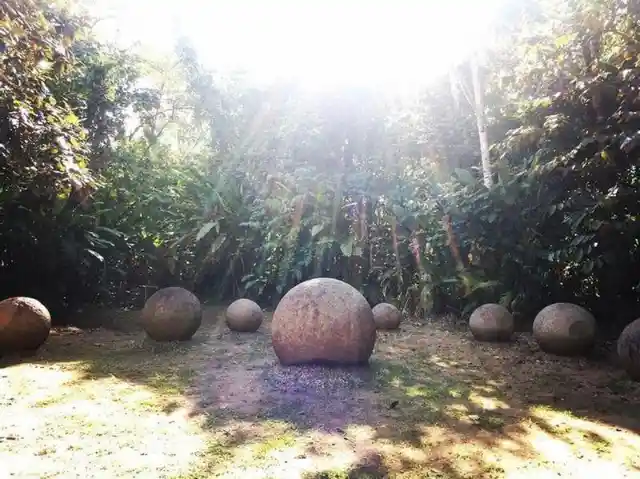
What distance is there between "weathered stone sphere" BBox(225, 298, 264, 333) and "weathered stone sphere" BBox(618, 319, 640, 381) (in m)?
5.55

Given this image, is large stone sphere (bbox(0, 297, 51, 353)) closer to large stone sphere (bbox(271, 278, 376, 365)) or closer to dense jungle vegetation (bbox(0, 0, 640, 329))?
dense jungle vegetation (bbox(0, 0, 640, 329))

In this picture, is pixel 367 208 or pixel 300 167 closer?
pixel 367 208

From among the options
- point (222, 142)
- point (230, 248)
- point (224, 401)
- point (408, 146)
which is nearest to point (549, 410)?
point (224, 401)

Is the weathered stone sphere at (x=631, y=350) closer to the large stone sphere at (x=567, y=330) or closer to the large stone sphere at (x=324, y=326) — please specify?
the large stone sphere at (x=567, y=330)

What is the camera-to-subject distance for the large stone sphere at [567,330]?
6.86 metres

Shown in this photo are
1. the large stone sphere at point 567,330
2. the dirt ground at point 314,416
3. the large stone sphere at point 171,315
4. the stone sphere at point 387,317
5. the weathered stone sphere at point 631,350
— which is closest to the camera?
the dirt ground at point 314,416

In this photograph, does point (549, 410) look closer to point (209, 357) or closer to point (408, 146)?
point (209, 357)

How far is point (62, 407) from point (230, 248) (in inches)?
321

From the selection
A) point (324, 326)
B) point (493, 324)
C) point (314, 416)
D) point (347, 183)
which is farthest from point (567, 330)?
point (347, 183)

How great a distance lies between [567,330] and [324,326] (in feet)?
11.2

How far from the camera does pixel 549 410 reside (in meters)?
4.88

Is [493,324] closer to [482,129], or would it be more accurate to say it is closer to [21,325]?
[482,129]

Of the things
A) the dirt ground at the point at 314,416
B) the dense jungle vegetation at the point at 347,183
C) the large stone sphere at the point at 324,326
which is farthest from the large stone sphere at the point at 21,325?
the large stone sphere at the point at 324,326

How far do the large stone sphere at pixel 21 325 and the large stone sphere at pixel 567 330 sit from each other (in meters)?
Result: 6.82
